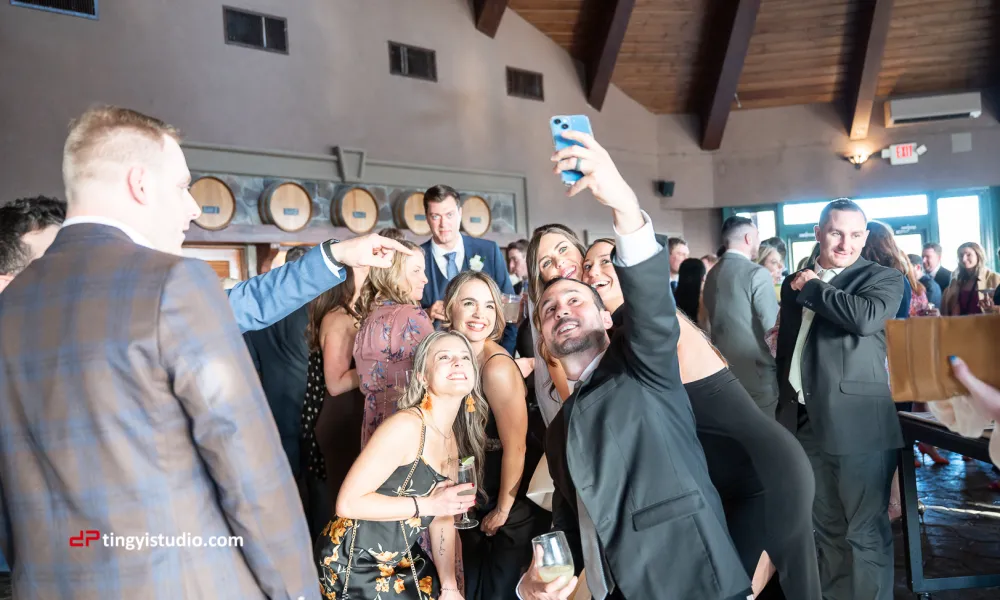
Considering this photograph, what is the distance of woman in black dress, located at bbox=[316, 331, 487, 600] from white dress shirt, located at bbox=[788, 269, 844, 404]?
4.26 feet

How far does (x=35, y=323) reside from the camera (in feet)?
3.45

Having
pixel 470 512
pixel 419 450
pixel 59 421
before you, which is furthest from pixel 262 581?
pixel 470 512

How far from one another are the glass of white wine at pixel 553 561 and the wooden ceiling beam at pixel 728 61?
8.79 metres

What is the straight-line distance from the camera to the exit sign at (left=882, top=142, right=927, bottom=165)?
10328 mm

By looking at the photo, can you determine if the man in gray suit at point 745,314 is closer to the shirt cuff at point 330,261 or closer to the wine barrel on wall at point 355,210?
the shirt cuff at point 330,261

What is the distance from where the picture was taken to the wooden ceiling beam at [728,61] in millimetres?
8828

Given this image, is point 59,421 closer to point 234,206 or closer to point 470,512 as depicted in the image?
point 470,512

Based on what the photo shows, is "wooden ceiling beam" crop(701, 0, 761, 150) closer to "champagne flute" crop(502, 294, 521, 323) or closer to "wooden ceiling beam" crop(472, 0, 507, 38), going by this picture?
"wooden ceiling beam" crop(472, 0, 507, 38)

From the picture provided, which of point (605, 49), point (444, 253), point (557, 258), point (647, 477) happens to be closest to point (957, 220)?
point (605, 49)

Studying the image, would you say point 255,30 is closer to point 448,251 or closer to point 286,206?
point 286,206

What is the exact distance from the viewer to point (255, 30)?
6980mm

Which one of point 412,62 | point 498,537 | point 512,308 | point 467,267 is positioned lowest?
point 498,537

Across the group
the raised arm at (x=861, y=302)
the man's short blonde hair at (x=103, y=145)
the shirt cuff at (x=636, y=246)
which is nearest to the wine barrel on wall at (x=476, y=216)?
the raised arm at (x=861, y=302)

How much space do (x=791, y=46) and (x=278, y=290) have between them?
390 inches
